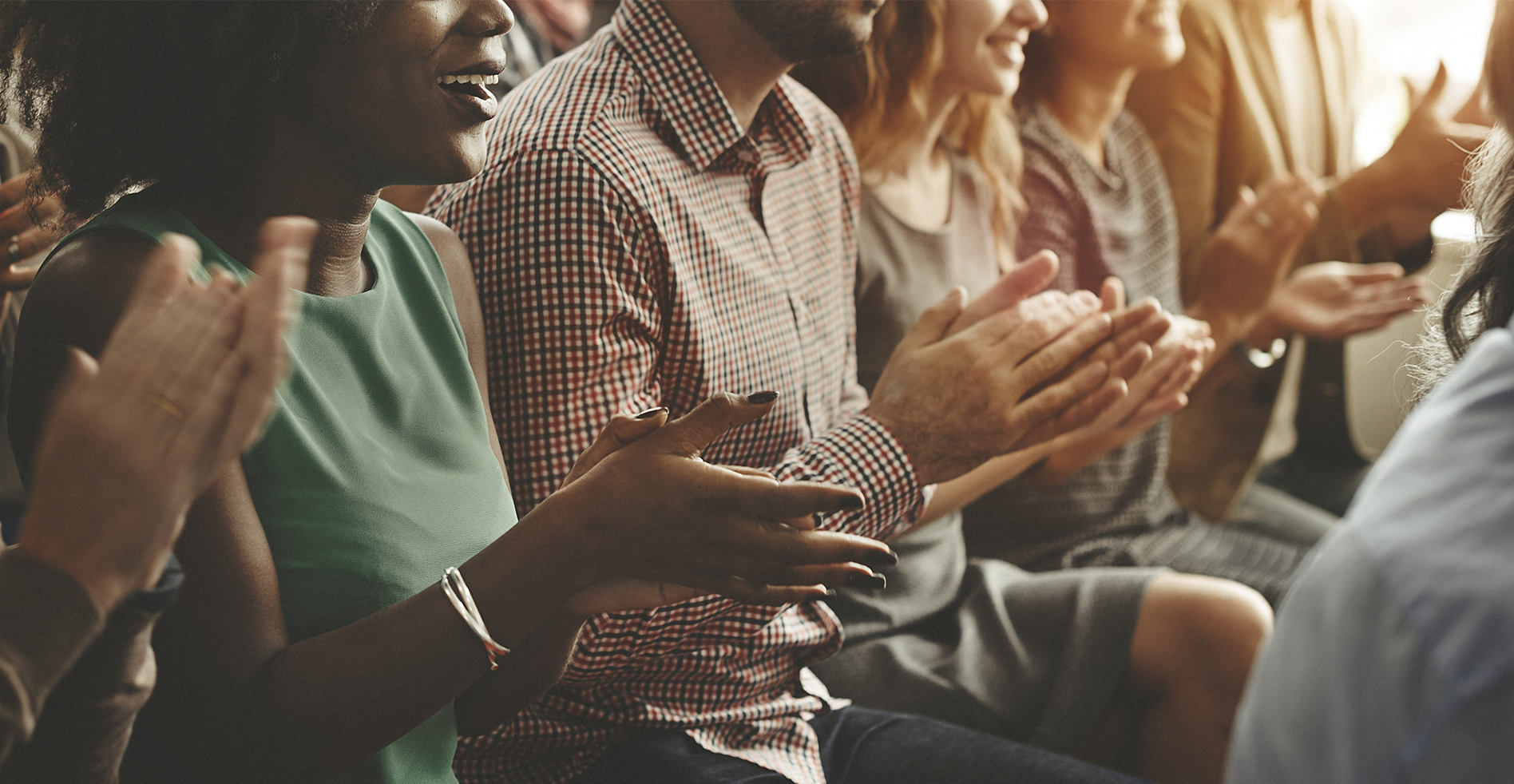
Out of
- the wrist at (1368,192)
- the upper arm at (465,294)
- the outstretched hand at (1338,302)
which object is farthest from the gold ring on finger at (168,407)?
the wrist at (1368,192)

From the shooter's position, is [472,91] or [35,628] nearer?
[35,628]

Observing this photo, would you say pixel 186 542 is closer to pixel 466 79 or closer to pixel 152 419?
pixel 152 419

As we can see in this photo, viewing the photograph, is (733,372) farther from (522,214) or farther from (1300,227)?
(1300,227)

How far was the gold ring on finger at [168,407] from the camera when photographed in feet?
1.50

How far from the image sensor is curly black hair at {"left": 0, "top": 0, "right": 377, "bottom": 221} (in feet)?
2.22

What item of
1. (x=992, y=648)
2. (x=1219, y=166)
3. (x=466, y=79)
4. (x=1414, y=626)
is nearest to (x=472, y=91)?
(x=466, y=79)

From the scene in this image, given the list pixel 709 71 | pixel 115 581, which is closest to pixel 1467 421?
pixel 115 581

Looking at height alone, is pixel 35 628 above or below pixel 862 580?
above

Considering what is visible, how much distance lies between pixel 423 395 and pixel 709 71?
0.48 metres

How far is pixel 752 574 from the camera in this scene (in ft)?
2.20

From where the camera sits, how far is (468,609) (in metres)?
0.67

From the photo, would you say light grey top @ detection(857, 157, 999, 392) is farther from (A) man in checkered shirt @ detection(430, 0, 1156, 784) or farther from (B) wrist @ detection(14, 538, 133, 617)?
(B) wrist @ detection(14, 538, 133, 617)

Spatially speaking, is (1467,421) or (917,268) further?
(917,268)

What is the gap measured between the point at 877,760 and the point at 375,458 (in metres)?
0.54
